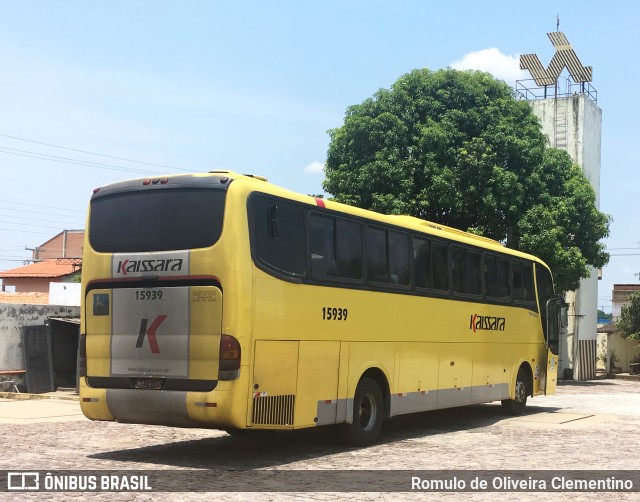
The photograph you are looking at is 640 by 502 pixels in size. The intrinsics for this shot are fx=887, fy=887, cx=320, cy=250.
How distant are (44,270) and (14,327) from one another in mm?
50608

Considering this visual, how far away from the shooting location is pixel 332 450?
1273 cm

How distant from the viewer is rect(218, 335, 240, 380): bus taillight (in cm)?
1056

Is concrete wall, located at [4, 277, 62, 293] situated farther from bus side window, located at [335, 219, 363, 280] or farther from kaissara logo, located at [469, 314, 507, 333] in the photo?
bus side window, located at [335, 219, 363, 280]

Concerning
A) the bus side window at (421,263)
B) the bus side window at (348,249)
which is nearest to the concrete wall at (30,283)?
the bus side window at (421,263)

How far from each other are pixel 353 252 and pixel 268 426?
123 inches

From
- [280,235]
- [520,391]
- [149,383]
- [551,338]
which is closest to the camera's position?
[149,383]

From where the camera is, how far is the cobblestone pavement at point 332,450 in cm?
920

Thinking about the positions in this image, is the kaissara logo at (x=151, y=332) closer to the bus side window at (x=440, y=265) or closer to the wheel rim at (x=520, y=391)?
the bus side window at (x=440, y=265)

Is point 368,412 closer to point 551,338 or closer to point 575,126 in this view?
point 551,338

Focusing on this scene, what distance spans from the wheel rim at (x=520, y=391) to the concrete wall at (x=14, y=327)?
12.8 m

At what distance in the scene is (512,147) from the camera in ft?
102

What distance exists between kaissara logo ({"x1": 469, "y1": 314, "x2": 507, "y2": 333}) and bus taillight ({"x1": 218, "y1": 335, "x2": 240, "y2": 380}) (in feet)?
24.1

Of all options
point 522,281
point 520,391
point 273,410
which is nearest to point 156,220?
point 273,410

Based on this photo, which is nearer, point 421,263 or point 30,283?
point 421,263
